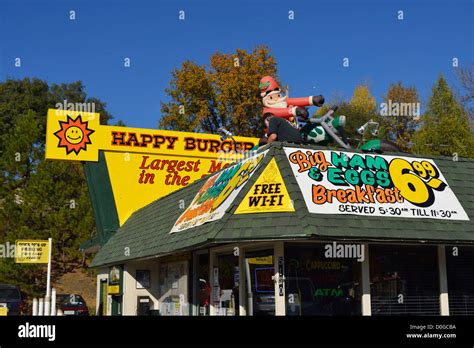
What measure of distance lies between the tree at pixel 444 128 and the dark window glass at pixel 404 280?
58.1 feet

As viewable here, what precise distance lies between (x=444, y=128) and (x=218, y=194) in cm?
2072

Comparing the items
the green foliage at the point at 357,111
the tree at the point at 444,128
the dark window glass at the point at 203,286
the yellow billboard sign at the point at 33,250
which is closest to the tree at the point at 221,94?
the green foliage at the point at 357,111

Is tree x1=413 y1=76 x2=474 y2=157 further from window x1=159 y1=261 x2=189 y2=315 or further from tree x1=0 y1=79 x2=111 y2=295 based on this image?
tree x1=0 y1=79 x2=111 y2=295

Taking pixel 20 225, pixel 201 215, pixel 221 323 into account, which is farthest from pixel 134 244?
pixel 20 225

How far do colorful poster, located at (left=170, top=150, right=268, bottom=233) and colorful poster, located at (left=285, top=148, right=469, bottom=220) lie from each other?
3.41 feet

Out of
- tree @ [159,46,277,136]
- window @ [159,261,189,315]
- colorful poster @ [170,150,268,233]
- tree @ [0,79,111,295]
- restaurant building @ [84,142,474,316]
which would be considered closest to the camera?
restaurant building @ [84,142,474,316]

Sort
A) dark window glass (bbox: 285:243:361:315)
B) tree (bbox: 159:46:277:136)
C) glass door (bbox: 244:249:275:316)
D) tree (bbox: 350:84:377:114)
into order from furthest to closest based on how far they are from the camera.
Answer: tree (bbox: 350:84:377:114)
tree (bbox: 159:46:277:136)
glass door (bbox: 244:249:275:316)
dark window glass (bbox: 285:243:361:315)

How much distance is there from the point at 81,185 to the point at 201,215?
2578 cm

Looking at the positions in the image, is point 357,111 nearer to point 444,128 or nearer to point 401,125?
point 401,125

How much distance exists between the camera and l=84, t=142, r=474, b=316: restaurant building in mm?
11484

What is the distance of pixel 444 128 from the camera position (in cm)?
3055

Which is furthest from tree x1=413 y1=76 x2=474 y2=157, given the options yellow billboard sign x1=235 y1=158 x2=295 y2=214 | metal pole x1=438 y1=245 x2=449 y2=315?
yellow billboard sign x1=235 y1=158 x2=295 y2=214

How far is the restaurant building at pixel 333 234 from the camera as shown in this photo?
11484 mm

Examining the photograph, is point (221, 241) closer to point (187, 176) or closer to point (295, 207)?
point (295, 207)
